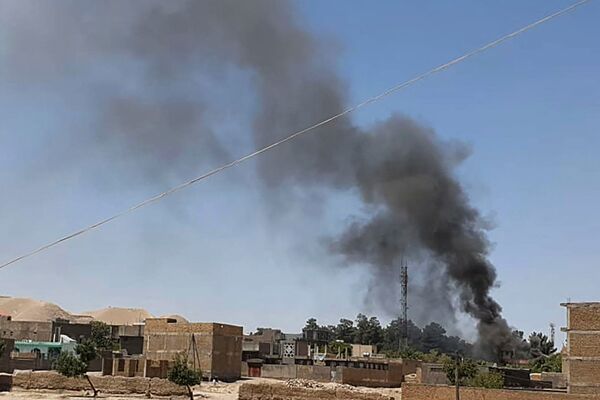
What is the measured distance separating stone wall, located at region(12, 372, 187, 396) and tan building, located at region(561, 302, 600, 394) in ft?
77.8

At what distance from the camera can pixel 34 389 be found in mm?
51312

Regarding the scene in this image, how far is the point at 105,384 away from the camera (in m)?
52.5

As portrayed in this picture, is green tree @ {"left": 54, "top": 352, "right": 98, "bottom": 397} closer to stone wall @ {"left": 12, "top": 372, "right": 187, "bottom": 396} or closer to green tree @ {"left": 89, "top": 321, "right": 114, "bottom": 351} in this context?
stone wall @ {"left": 12, "top": 372, "right": 187, "bottom": 396}

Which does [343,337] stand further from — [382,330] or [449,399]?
[449,399]

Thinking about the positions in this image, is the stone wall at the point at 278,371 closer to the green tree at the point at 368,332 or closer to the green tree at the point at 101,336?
the green tree at the point at 101,336

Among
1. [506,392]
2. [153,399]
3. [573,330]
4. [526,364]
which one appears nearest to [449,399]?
[506,392]

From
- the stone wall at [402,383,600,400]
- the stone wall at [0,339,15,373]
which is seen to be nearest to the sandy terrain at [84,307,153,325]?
the stone wall at [0,339,15,373]

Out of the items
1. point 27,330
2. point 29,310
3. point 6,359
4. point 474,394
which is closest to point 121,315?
point 29,310

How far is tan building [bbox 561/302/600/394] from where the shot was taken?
42219mm

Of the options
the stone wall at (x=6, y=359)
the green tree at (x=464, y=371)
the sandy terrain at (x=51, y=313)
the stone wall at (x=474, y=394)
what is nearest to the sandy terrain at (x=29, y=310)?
A: the sandy terrain at (x=51, y=313)

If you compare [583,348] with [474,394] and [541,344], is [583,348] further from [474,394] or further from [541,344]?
[541,344]

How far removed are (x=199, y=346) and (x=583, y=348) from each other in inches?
1179

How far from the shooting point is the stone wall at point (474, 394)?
128ft

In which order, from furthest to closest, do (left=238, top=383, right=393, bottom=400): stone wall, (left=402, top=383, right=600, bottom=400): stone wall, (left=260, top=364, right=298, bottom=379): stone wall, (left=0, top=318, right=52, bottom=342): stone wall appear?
(left=0, top=318, right=52, bottom=342): stone wall, (left=260, top=364, right=298, bottom=379): stone wall, (left=238, top=383, right=393, bottom=400): stone wall, (left=402, top=383, right=600, bottom=400): stone wall
